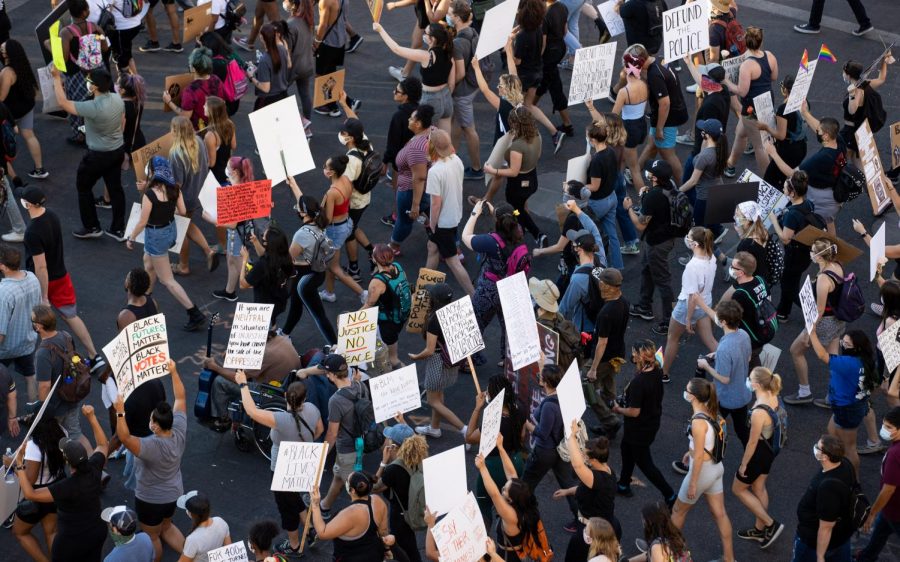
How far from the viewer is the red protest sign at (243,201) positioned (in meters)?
11.9

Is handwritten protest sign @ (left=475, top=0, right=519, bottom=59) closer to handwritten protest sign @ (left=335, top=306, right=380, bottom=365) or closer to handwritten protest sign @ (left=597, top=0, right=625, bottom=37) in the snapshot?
handwritten protest sign @ (left=597, top=0, right=625, bottom=37)

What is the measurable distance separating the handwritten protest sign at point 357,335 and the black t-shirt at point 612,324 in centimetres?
203

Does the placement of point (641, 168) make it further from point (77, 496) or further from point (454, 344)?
point (77, 496)

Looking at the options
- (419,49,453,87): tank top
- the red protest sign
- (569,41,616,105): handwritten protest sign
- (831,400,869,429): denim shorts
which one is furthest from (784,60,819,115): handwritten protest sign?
the red protest sign

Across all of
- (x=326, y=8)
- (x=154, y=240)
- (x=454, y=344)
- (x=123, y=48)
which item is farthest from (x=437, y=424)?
(x=123, y=48)

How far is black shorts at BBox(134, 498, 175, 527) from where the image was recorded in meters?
9.42

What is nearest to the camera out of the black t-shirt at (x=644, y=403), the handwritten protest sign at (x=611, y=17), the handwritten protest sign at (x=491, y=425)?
the handwritten protest sign at (x=491, y=425)

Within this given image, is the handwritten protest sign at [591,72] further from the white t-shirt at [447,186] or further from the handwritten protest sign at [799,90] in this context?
the white t-shirt at [447,186]

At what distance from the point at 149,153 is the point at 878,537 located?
26.3 feet

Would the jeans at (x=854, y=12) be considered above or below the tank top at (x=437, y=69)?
below

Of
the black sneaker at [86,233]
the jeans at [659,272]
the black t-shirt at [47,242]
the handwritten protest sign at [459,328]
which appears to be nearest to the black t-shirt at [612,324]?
the handwritten protest sign at [459,328]

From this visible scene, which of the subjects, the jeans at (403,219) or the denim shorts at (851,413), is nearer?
the denim shorts at (851,413)

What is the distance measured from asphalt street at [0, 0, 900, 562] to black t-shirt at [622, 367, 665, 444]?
0.82 m

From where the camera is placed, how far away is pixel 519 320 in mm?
10195
